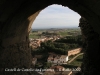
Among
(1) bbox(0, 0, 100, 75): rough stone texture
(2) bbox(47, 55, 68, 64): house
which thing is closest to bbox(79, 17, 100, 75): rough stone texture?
(1) bbox(0, 0, 100, 75): rough stone texture

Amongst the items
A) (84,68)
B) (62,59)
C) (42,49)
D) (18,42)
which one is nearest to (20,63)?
(18,42)

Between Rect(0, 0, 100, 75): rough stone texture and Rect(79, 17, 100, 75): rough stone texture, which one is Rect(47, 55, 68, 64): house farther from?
Rect(79, 17, 100, 75): rough stone texture

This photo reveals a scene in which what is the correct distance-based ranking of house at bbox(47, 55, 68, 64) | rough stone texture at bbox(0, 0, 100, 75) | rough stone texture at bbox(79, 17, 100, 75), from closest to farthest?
rough stone texture at bbox(0, 0, 100, 75)
rough stone texture at bbox(79, 17, 100, 75)
house at bbox(47, 55, 68, 64)

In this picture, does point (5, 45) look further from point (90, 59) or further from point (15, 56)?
point (90, 59)

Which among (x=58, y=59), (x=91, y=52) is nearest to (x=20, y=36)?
(x=91, y=52)

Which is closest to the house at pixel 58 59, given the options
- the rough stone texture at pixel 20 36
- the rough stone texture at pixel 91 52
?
the rough stone texture at pixel 20 36

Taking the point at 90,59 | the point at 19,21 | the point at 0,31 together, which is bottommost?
the point at 90,59

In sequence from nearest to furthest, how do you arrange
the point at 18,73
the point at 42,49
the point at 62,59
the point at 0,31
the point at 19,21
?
the point at 0,31, the point at 19,21, the point at 18,73, the point at 62,59, the point at 42,49

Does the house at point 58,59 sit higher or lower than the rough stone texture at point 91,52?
lower

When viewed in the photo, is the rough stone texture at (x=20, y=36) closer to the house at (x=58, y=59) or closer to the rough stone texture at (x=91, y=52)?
the rough stone texture at (x=91, y=52)

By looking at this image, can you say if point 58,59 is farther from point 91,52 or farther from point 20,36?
point 91,52

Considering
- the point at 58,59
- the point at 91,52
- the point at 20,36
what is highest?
the point at 20,36
